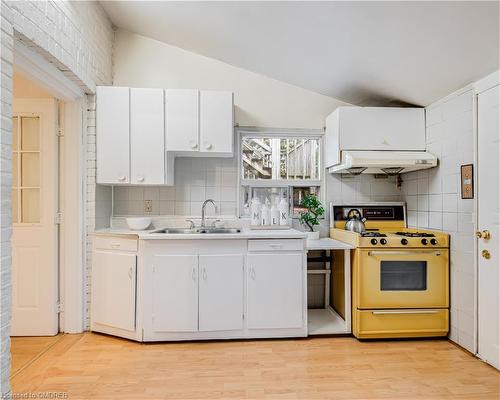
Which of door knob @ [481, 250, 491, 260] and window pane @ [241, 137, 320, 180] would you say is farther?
window pane @ [241, 137, 320, 180]

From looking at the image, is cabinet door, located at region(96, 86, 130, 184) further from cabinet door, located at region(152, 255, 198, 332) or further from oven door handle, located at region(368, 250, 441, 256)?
oven door handle, located at region(368, 250, 441, 256)

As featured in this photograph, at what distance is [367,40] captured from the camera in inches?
88.6

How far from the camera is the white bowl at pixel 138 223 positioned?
2934mm

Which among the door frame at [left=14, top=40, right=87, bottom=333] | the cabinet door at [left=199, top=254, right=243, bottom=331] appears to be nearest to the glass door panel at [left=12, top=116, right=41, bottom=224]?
the door frame at [left=14, top=40, right=87, bottom=333]

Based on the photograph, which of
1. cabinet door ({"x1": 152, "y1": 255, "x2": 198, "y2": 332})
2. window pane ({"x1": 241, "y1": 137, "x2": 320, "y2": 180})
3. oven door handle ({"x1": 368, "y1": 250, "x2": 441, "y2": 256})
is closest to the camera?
cabinet door ({"x1": 152, "y1": 255, "x2": 198, "y2": 332})

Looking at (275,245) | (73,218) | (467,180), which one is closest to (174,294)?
(275,245)

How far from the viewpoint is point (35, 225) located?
271cm

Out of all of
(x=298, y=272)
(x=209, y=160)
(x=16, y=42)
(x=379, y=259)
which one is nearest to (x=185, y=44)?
(x=209, y=160)

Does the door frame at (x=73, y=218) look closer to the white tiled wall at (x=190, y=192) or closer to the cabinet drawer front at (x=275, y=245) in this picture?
the white tiled wall at (x=190, y=192)

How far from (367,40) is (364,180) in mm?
1530

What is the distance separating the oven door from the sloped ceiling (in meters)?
1.48

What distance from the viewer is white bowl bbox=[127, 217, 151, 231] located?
9.62 feet

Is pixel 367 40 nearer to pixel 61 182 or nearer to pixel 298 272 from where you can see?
pixel 298 272

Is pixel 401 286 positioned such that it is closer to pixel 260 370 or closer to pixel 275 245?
pixel 275 245
